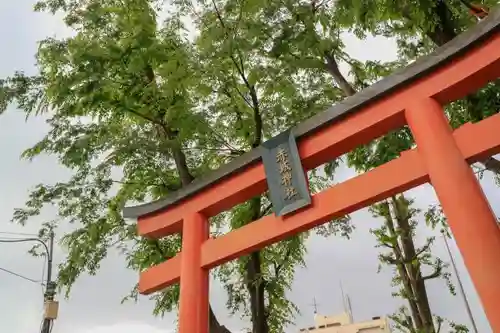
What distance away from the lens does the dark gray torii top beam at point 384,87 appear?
11.0 feet

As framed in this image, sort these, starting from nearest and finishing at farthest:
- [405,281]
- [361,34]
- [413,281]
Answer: [361,34] → [413,281] → [405,281]

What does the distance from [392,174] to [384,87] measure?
34.4 inches

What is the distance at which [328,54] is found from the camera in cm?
588

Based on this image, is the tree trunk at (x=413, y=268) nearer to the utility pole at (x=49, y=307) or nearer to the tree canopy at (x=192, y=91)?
the tree canopy at (x=192, y=91)

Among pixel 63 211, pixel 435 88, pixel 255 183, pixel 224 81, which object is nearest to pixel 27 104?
pixel 63 211

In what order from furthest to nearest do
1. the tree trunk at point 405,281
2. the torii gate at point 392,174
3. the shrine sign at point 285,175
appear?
the tree trunk at point 405,281 → the shrine sign at point 285,175 → the torii gate at point 392,174

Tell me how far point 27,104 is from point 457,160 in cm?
572

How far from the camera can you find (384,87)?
3.82m

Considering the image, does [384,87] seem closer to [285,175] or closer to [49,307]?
[285,175]

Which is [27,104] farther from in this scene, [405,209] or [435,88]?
[405,209]

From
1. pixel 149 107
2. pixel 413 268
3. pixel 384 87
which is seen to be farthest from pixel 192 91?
pixel 413 268

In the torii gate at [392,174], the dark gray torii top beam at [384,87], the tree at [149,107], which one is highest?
the tree at [149,107]

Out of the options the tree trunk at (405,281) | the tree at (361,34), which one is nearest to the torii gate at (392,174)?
the tree at (361,34)

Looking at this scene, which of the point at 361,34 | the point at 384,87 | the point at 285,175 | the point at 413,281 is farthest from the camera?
the point at 413,281
